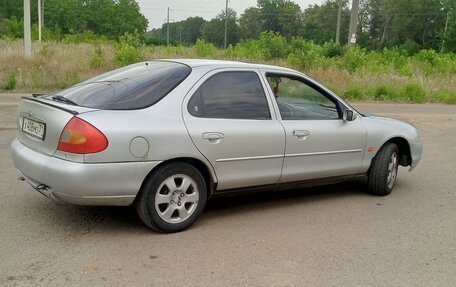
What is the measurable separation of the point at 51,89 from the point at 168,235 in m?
12.1

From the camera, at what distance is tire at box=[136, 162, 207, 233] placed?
418 cm

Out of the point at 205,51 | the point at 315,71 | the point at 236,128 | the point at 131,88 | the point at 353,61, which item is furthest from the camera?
the point at 205,51

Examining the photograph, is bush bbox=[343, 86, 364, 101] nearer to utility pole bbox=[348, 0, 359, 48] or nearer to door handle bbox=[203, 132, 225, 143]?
utility pole bbox=[348, 0, 359, 48]

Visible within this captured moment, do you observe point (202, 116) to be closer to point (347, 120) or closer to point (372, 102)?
point (347, 120)

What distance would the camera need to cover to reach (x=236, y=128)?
4.61 m

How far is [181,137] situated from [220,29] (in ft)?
441

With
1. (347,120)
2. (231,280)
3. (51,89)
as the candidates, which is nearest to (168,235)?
(231,280)

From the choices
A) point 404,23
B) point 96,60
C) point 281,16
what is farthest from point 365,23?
point 96,60

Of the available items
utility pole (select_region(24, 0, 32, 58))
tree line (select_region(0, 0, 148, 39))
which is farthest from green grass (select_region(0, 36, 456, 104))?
tree line (select_region(0, 0, 148, 39))

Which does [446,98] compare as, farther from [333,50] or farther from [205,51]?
[205,51]

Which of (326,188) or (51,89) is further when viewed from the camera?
(51,89)

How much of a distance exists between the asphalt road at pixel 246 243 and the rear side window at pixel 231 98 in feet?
3.49

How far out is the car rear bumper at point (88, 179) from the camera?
3.88m

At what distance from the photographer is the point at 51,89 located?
15.1 meters
